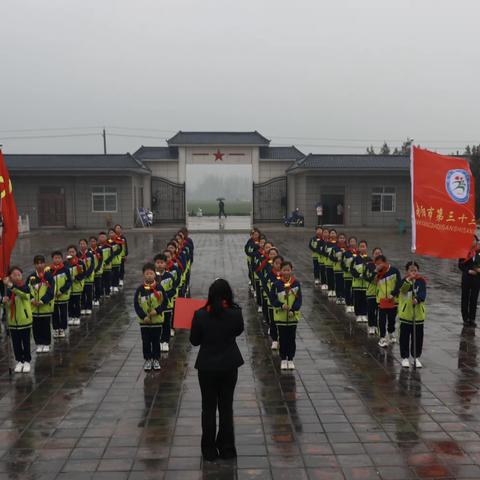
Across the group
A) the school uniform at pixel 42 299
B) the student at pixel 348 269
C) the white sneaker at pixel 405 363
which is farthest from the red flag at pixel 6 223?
the student at pixel 348 269

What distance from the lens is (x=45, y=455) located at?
16.8 feet

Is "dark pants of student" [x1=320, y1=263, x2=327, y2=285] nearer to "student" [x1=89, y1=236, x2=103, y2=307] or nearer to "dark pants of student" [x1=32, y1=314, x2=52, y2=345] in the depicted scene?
"student" [x1=89, y1=236, x2=103, y2=307]

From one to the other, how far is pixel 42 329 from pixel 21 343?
77cm

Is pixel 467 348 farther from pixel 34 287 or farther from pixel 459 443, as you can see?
pixel 34 287

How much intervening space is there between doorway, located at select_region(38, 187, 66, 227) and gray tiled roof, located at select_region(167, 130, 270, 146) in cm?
760

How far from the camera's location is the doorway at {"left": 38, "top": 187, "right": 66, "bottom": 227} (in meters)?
31.1

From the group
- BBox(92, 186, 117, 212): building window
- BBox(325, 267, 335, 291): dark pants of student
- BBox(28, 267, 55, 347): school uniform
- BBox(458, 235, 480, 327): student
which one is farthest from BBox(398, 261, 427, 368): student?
BBox(92, 186, 117, 212): building window

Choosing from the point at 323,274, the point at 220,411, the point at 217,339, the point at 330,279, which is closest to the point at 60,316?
the point at 220,411

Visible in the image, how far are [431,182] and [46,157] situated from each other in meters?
27.6

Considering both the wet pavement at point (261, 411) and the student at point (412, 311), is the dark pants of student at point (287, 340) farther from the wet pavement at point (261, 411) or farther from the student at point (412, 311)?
the student at point (412, 311)

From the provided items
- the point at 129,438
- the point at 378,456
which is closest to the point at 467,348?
the point at 378,456

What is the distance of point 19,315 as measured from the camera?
291 inches

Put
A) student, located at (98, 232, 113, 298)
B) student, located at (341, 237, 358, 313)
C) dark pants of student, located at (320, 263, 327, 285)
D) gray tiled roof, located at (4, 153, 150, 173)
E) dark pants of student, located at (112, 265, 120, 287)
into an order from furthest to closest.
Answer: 1. gray tiled roof, located at (4, 153, 150, 173)
2. dark pants of student, located at (320, 263, 327, 285)
3. dark pants of student, located at (112, 265, 120, 287)
4. student, located at (98, 232, 113, 298)
5. student, located at (341, 237, 358, 313)

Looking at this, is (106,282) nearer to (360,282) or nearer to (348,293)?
(348,293)
